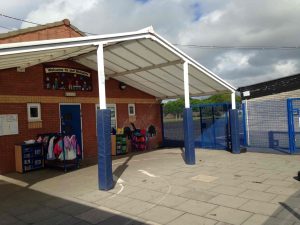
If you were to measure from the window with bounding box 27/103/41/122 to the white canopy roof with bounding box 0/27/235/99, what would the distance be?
1511mm

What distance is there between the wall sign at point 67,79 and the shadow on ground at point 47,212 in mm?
5324

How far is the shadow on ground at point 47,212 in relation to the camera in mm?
5797

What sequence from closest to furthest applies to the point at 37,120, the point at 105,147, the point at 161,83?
the point at 105,147 → the point at 37,120 → the point at 161,83

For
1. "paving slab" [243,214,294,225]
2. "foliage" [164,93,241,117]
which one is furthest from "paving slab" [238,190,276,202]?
"foliage" [164,93,241,117]

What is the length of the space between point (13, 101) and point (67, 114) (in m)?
2.43

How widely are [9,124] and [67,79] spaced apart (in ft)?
9.90

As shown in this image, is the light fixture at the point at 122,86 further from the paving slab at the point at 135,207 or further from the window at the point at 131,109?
the paving slab at the point at 135,207

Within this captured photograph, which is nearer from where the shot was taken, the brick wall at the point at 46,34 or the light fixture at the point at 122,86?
the brick wall at the point at 46,34

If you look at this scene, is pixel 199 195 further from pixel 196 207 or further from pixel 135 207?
pixel 135 207

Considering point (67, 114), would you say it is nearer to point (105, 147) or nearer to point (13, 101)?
point (13, 101)

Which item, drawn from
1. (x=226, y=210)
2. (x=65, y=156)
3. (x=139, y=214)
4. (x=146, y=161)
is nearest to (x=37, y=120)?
(x=65, y=156)

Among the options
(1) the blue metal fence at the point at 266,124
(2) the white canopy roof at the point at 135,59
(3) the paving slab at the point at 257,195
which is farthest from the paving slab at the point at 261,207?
(1) the blue metal fence at the point at 266,124

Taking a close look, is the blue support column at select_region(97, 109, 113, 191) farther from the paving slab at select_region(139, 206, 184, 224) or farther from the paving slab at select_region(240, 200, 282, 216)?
the paving slab at select_region(240, 200, 282, 216)

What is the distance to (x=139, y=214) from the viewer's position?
19.6 feet
